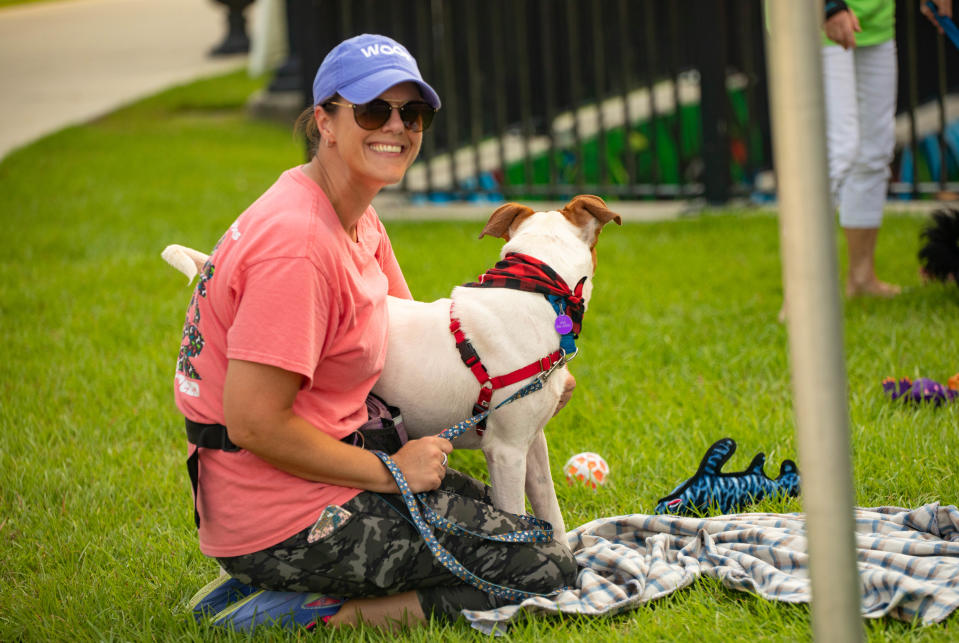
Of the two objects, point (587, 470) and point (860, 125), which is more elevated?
point (860, 125)

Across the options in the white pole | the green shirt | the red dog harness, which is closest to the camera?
the white pole

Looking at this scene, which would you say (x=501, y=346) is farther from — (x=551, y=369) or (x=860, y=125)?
(x=860, y=125)

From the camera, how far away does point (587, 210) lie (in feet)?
9.94

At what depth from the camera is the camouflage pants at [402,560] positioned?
2641mm

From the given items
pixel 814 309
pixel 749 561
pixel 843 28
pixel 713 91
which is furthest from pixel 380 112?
pixel 713 91

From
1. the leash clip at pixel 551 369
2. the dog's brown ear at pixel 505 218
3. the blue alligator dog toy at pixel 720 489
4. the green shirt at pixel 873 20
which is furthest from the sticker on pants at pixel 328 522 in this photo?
the green shirt at pixel 873 20

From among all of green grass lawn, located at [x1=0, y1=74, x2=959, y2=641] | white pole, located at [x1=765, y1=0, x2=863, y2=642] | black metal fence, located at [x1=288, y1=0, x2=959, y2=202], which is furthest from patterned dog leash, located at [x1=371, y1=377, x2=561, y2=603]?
black metal fence, located at [x1=288, y1=0, x2=959, y2=202]

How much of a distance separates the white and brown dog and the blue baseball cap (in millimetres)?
611

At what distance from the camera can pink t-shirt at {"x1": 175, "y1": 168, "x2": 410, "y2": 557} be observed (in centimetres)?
243

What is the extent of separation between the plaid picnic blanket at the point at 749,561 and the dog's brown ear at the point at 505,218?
1.01 meters

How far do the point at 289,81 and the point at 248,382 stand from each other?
13.3 metres

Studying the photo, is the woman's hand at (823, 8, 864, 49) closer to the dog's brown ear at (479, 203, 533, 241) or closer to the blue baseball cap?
the dog's brown ear at (479, 203, 533, 241)

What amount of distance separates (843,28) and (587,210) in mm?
2647

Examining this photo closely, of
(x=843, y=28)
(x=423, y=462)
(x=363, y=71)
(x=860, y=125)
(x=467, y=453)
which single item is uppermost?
(x=843, y=28)
